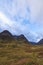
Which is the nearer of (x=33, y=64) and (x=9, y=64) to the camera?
(x=33, y=64)

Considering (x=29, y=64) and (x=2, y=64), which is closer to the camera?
(x=29, y=64)

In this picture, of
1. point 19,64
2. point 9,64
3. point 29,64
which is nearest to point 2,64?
point 9,64

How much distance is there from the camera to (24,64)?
6328 centimetres

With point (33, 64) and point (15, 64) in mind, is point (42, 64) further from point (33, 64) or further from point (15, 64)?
point (15, 64)

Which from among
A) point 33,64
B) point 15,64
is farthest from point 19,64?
point 33,64

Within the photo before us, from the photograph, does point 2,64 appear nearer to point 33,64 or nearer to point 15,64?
point 15,64

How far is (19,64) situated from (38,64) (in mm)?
6944

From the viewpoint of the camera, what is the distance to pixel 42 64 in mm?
63281

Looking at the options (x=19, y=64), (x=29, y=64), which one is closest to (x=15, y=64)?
(x=19, y=64)

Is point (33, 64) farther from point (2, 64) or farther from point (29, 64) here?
point (2, 64)

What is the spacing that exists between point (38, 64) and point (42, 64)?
6.52ft

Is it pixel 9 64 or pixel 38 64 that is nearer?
pixel 38 64

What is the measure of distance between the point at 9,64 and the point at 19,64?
4299 millimetres

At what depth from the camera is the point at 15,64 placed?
64.7 m
